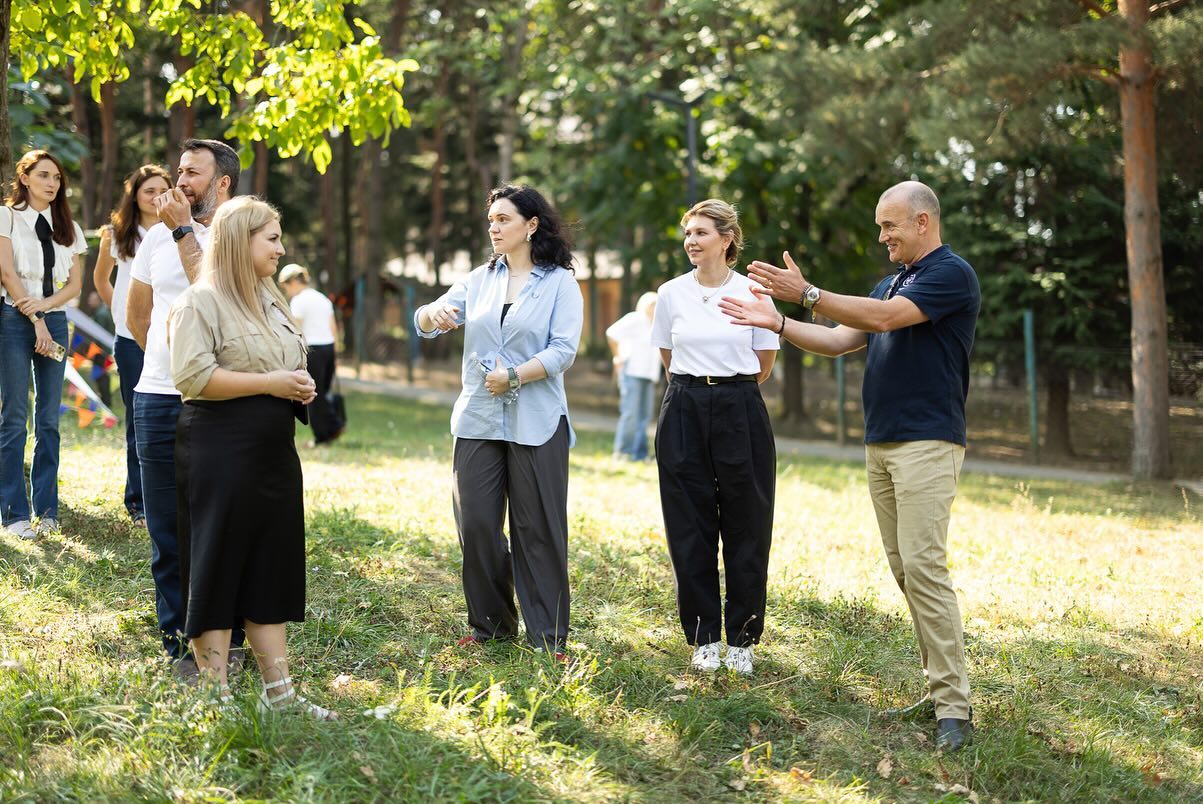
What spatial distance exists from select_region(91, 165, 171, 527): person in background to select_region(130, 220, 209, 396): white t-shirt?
0.69 m

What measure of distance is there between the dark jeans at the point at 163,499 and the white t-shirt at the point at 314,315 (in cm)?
720

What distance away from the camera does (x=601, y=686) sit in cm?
503

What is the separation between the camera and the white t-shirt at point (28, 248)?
648 cm

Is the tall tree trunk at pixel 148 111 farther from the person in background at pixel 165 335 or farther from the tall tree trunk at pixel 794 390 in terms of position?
the person in background at pixel 165 335

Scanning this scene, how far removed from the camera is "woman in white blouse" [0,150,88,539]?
6477mm

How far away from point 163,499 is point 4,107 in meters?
3.53

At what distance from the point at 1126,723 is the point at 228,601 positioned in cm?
385

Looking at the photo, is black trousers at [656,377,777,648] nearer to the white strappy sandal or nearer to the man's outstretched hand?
the man's outstretched hand

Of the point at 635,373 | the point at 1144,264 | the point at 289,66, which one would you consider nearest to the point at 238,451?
the point at 289,66

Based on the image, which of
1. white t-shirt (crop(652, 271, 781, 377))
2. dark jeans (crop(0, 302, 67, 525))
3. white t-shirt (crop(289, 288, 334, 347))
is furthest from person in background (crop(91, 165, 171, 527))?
white t-shirt (crop(289, 288, 334, 347))

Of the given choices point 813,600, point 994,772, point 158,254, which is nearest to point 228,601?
point 158,254

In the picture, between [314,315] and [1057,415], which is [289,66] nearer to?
[314,315]

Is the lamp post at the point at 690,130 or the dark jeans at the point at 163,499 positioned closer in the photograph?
the dark jeans at the point at 163,499

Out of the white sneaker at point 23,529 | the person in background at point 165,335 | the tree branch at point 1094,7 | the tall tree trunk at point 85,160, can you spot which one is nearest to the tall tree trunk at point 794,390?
the tree branch at point 1094,7
